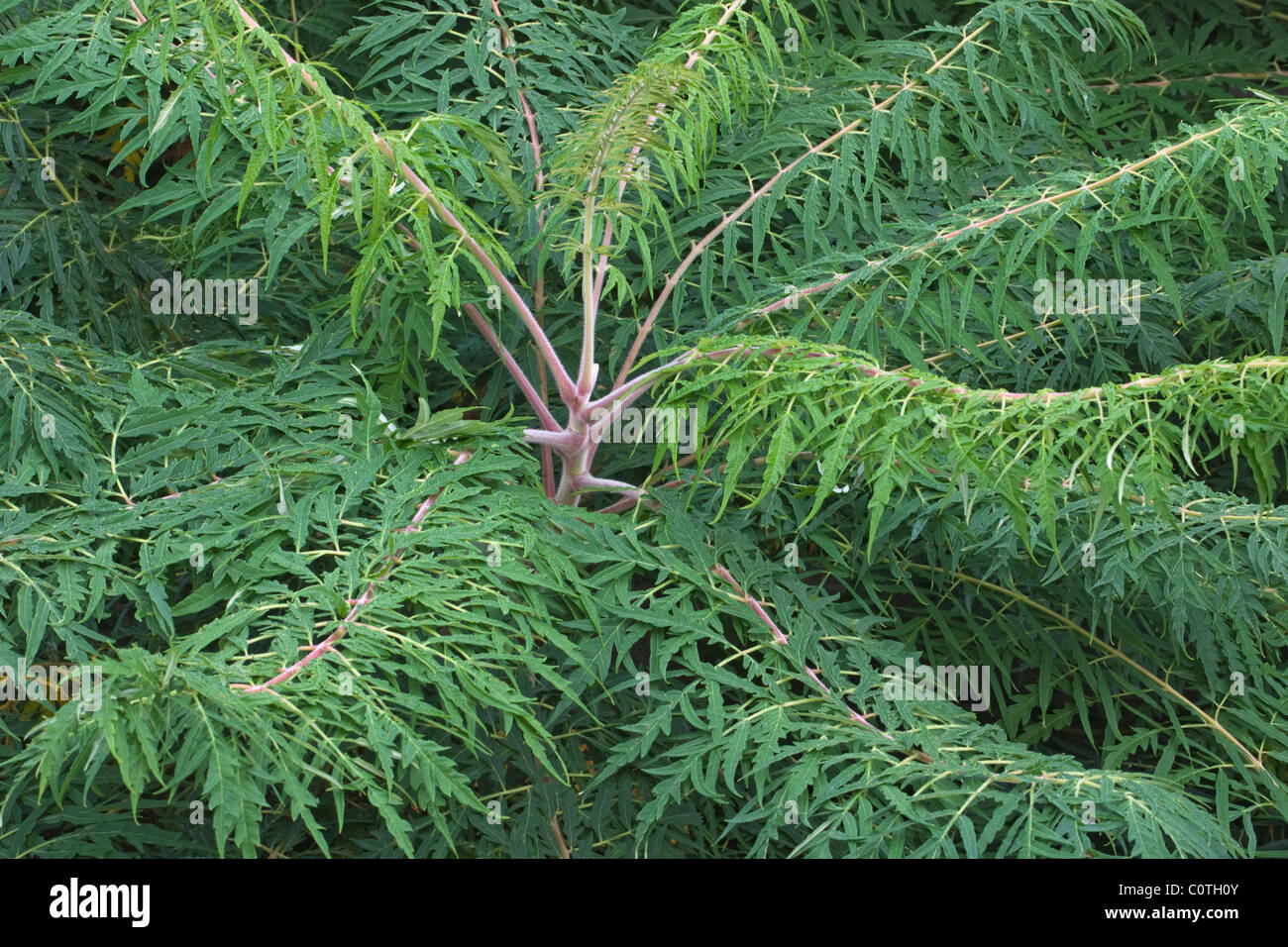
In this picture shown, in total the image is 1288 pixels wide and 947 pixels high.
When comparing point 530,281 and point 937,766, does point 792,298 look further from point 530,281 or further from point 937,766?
point 937,766

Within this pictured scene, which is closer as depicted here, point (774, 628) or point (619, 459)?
point (774, 628)

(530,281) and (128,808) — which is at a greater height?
(530,281)

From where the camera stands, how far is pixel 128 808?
1531mm

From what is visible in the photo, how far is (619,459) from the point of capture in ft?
6.57

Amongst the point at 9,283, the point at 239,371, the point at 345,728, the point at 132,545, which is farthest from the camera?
the point at 9,283

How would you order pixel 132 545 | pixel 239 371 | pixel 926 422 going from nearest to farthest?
1. pixel 926 422
2. pixel 132 545
3. pixel 239 371

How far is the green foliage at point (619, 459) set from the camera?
4.10 ft

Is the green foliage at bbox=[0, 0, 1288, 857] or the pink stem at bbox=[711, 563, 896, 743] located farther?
the pink stem at bbox=[711, 563, 896, 743]

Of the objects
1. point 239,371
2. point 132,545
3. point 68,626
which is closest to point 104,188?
point 239,371

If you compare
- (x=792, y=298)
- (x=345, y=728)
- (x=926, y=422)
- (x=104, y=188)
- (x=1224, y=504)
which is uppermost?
(x=104, y=188)

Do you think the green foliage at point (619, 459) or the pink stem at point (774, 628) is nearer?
the green foliage at point (619, 459)

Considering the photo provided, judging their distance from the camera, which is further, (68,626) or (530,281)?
(530,281)

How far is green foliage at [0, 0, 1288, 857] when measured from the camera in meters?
1.25

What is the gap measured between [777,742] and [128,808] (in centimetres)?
76
